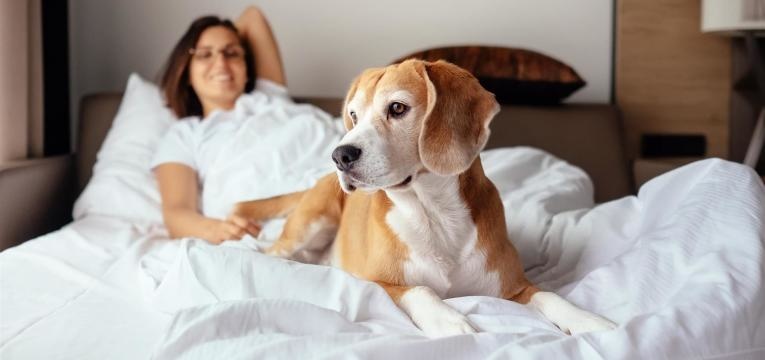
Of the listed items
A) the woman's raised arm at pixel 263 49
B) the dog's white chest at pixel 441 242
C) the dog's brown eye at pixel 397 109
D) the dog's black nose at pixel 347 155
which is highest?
the woman's raised arm at pixel 263 49

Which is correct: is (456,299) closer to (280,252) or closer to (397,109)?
(397,109)

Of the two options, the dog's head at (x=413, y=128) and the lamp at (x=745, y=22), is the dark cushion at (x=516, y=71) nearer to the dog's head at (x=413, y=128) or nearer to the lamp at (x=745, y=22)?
the lamp at (x=745, y=22)

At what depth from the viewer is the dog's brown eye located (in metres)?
1.36

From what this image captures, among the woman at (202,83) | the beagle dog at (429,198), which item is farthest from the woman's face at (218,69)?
the beagle dog at (429,198)

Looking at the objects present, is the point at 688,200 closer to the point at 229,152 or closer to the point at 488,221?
the point at 488,221

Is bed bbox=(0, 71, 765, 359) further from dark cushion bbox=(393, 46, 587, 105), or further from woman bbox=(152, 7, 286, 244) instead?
dark cushion bbox=(393, 46, 587, 105)

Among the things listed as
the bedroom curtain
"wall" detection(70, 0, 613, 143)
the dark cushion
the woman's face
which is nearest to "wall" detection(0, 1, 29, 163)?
the bedroom curtain

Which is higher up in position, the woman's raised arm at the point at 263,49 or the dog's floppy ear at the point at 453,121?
the woman's raised arm at the point at 263,49

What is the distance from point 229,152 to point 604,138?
1.34 m

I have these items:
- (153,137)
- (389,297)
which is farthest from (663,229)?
(153,137)

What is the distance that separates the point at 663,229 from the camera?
152cm

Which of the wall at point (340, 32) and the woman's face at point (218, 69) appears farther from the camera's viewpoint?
the wall at point (340, 32)

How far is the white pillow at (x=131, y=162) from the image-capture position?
245 centimetres

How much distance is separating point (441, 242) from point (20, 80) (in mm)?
1581
